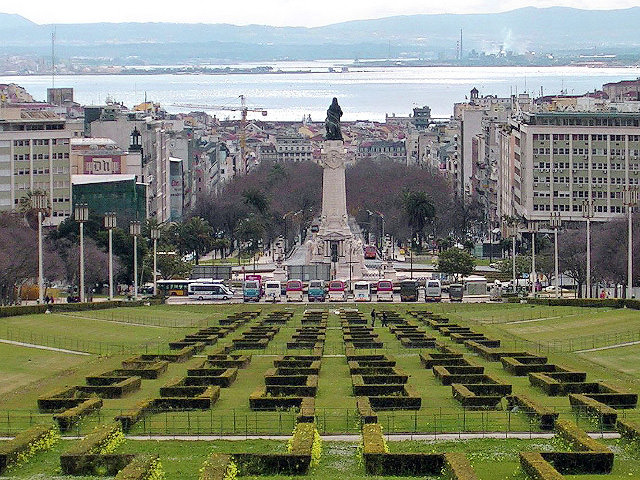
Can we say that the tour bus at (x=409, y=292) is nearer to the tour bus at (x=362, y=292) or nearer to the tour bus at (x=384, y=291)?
the tour bus at (x=384, y=291)

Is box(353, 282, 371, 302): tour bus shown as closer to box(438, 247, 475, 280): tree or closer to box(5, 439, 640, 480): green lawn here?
box(438, 247, 475, 280): tree

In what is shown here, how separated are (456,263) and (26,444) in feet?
253

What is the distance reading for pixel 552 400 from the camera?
4431 cm

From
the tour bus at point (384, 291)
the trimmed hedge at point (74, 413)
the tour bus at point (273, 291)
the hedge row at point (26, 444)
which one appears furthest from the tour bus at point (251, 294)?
the hedge row at point (26, 444)

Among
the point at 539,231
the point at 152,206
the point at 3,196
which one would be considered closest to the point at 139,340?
the point at 3,196

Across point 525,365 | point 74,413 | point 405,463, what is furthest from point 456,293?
point 405,463

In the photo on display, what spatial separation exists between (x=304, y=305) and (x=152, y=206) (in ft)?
202

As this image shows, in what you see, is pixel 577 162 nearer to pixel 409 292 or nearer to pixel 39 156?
pixel 409 292

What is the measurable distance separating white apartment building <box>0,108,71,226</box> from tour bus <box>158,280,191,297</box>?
22.3 metres

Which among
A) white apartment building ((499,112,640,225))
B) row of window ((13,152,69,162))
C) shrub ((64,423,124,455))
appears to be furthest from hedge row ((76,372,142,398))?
white apartment building ((499,112,640,225))

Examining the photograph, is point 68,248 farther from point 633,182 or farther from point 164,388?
point 164,388

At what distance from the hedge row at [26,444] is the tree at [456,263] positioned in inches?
2947

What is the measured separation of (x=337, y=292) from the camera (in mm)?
100438

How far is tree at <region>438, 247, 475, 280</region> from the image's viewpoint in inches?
4395
